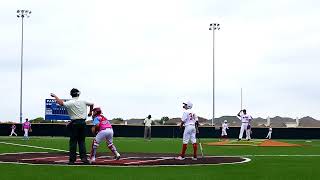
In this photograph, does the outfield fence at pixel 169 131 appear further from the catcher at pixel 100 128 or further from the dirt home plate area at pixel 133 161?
the catcher at pixel 100 128

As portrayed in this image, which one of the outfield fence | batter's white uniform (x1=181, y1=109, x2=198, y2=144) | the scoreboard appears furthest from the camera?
the outfield fence

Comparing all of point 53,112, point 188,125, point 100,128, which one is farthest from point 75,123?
point 53,112

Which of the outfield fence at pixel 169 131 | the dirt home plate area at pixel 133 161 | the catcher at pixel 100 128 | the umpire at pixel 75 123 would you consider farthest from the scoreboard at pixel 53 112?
the umpire at pixel 75 123

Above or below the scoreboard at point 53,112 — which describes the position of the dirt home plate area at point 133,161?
below

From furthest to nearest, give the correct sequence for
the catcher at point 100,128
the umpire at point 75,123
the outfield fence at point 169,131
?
the outfield fence at point 169,131 → the catcher at point 100,128 → the umpire at point 75,123

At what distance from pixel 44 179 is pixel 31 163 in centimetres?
478

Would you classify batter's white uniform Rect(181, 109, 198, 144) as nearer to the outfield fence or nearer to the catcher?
the catcher

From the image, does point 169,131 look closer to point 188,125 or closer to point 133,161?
point 188,125

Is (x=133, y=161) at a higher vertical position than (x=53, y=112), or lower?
lower

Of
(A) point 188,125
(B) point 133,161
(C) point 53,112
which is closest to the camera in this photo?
(B) point 133,161

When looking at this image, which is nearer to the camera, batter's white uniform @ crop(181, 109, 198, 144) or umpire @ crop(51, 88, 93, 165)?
umpire @ crop(51, 88, 93, 165)

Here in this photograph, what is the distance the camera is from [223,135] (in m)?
59.1

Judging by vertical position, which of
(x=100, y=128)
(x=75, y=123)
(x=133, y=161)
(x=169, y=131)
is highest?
(x=75, y=123)

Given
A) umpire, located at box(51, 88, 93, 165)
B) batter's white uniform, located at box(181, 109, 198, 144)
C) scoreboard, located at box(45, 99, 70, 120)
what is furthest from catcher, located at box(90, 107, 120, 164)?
scoreboard, located at box(45, 99, 70, 120)
